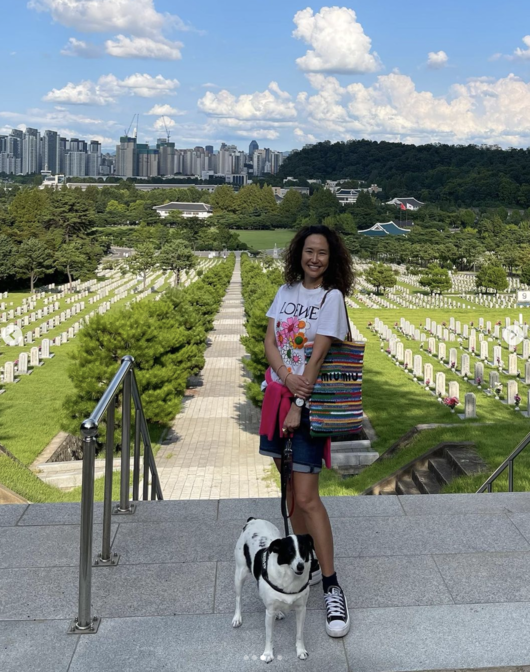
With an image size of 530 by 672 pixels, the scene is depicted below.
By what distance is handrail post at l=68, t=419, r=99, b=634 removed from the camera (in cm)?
278

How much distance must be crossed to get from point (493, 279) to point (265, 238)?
6287 centimetres

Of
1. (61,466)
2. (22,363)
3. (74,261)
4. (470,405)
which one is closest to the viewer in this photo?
(61,466)

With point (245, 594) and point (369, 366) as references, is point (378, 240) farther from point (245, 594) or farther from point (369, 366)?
point (245, 594)

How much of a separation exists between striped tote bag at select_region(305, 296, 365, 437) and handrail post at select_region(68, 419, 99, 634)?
91 cm

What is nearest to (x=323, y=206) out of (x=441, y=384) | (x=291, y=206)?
(x=291, y=206)

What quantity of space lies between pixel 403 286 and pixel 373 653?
56071mm

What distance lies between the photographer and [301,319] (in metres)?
3.12

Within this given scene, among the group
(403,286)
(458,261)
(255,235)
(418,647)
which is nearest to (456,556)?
(418,647)

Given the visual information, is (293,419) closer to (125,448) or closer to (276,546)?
(276,546)

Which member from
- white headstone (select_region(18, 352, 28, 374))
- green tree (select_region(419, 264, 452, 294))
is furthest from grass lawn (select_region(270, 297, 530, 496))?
green tree (select_region(419, 264, 452, 294))

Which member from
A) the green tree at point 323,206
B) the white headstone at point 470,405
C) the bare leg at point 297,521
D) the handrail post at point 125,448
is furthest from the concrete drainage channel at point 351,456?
the green tree at point 323,206

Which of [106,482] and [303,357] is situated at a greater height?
[303,357]

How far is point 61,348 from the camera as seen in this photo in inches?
1043

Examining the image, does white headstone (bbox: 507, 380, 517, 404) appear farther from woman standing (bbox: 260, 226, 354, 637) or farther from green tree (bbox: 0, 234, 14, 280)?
green tree (bbox: 0, 234, 14, 280)
